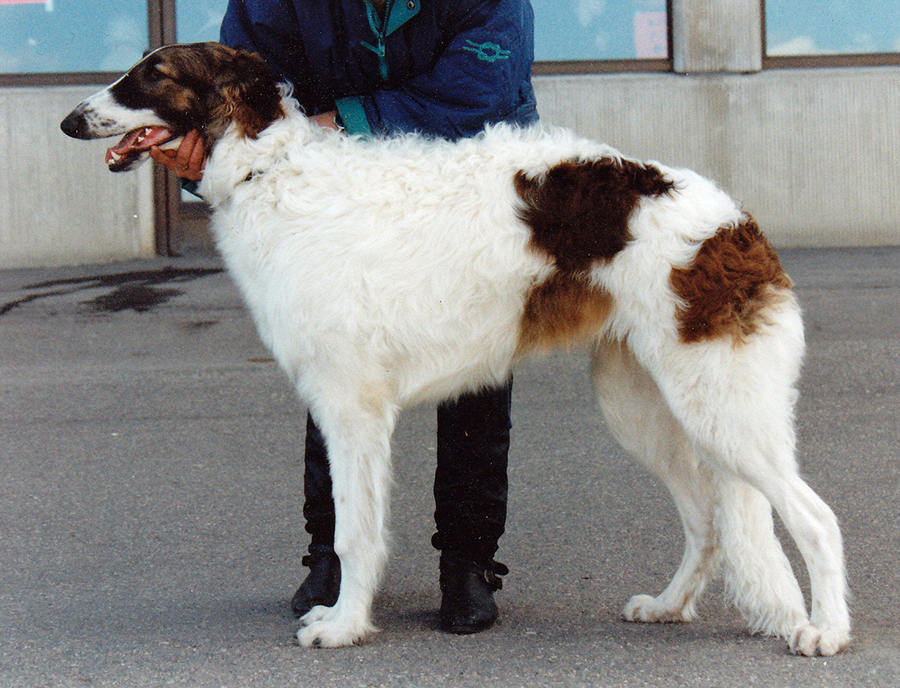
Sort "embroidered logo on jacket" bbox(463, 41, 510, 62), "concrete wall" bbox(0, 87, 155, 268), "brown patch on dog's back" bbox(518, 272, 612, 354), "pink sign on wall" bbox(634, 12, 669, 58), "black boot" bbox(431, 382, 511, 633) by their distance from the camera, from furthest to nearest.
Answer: "pink sign on wall" bbox(634, 12, 669, 58)
"concrete wall" bbox(0, 87, 155, 268)
"black boot" bbox(431, 382, 511, 633)
"embroidered logo on jacket" bbox(463, 41, 510, 62)
"brown patch on dog's back" bbox(518, 272, 612, 354)

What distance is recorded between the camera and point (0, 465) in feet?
16.8

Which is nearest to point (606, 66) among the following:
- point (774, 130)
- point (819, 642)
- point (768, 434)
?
point (774, 130)

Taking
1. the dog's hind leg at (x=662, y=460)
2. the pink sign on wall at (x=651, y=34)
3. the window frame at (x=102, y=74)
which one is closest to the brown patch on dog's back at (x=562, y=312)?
the dog's hind leg at (x=662, y=460)

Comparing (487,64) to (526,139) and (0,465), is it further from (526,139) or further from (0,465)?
(0,465)

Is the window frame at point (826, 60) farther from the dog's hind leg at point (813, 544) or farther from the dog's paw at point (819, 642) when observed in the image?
the dog's paw at point (819, 642)

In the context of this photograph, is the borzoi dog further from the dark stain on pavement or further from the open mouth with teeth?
the dark stain on pavement

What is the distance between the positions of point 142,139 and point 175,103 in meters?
0.16

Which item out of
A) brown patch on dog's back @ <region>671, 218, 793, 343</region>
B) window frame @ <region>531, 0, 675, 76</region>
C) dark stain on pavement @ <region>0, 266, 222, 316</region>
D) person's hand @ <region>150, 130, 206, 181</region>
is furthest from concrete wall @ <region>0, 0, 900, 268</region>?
brown patch on dog's back @ <region>671, 218, 793, 343</region>

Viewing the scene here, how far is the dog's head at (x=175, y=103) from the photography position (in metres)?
3.20

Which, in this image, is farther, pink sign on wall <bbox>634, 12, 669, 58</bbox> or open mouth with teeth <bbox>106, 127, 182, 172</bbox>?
pink sign on wall <bbox>634, 12, 669, 58</bbox>

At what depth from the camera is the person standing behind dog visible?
131 inches

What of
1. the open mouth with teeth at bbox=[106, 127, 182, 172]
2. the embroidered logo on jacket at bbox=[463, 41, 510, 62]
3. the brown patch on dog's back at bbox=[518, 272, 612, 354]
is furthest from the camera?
the embroidered logo on jacket at bbox=[463, 41, 510, 62]

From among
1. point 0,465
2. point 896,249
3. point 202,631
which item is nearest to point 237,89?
point 202,631

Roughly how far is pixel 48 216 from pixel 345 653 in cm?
845
